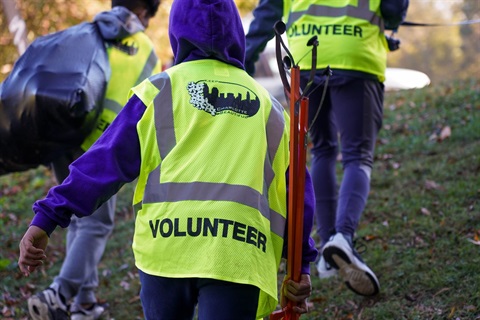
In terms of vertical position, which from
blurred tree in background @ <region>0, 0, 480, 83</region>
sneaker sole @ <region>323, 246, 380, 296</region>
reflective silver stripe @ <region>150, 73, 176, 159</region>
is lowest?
blurred tree in background @ <region>0, 0, 480, 83</region>

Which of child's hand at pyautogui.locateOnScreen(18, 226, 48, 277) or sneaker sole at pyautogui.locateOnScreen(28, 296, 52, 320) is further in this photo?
Answer: sneaker sole at pyautogui.locateOnScreen(28, 296, 52, 320)

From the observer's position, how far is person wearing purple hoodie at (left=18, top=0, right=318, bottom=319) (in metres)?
2.26

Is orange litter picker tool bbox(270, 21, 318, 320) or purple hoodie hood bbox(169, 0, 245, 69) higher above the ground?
purple hoodie hood bbox(169, 0, 245, 69)

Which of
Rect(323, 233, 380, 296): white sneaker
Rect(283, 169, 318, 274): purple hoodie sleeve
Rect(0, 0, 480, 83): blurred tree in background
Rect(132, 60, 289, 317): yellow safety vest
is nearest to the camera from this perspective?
Rect(132, 60, 289, 317): yellow safety vest

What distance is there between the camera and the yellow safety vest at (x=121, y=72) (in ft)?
13.4

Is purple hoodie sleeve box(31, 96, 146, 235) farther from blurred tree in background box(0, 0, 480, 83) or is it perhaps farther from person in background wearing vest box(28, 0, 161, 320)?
blurred tree in background box(0, 0, 480, 83)

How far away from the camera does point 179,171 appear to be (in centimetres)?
230

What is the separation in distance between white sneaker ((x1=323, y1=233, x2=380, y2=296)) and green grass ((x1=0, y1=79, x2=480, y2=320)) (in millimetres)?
168

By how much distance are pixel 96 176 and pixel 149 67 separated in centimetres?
213

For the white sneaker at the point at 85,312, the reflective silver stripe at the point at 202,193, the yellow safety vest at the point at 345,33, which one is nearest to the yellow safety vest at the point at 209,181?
the reflective silver stripe at the point at 202,193

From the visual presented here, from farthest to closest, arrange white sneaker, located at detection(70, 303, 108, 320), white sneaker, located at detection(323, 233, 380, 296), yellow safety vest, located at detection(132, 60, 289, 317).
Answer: white sneaker, located at detection(70, 303, 108, 320), white sneaker, located at detection(323, 233, 380, 296), yellow safety vest, located at detection(132, 60, 289, 317)

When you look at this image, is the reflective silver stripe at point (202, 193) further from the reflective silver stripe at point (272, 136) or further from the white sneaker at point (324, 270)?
the white sneaker at point (324, 270)

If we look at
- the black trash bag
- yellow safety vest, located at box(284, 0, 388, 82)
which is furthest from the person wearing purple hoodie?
yellow safety vest, located at box(284, 0, 388, 82)

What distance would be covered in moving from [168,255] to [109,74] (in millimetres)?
2028
